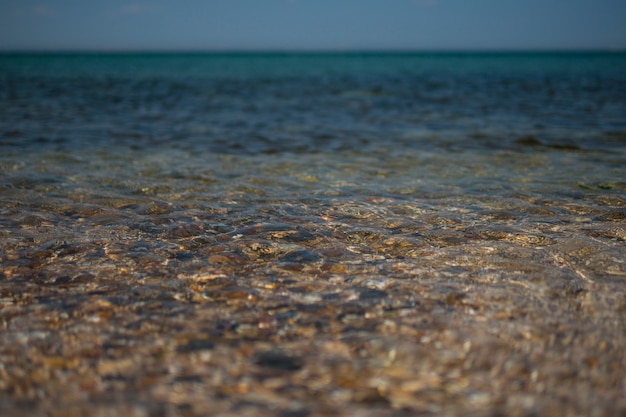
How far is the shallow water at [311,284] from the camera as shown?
2162 millimetres

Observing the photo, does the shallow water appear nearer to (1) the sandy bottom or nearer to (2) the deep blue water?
(1) the sandy bottom

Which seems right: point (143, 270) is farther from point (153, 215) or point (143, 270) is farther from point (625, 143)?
point (625, 143)

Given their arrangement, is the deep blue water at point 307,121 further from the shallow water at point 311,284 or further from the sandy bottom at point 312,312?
the sandy bottom at point 312,312

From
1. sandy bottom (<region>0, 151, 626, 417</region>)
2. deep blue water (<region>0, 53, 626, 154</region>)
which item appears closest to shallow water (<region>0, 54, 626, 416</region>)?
sandy bottom (<region>0, 151, 626, 417</region>)

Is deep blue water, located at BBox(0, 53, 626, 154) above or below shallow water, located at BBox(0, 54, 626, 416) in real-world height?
above

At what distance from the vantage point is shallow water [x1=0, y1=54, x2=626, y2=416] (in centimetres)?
216

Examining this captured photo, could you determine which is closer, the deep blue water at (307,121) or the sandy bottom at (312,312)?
the sandy bottom at (312,312)

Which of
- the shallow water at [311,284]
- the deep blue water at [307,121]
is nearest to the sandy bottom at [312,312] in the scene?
the shallow water at [311,284]

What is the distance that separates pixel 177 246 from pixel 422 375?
2416 mm

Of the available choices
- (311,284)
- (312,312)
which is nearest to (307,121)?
(311,284)

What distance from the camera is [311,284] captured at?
329 centimetres

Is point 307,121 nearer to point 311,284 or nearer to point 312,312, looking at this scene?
point 311,284

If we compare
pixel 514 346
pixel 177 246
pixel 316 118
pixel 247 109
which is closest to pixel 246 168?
pixel 177 246

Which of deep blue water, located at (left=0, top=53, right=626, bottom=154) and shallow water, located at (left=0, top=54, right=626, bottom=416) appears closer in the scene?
shallow water, located at (left=0, top=54, right=626, bottom=416)
